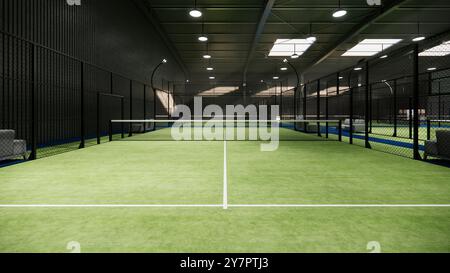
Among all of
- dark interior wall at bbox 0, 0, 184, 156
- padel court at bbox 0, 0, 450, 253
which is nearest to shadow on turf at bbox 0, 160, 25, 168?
padel court at bbox 0, 0, 450, 253

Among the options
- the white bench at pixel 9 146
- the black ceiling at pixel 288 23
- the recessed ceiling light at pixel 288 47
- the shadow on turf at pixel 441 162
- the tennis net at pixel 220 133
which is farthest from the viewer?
the recessed ceiling light at pixel 288 47

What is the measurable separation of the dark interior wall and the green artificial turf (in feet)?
9.27

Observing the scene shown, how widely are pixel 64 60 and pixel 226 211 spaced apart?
10.3 m

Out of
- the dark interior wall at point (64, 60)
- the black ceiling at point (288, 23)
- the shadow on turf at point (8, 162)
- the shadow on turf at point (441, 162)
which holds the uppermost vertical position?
the black ceiling at point (288, 23)

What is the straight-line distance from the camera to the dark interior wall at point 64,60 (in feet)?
27.7

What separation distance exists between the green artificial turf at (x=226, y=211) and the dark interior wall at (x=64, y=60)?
2827mm

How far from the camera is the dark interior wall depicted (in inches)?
332

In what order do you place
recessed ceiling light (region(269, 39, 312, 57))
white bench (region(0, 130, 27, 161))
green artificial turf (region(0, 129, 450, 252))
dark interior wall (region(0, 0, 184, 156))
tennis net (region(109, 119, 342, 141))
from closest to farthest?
green artificial turf (region(0, 129, 450, 252)), white bench (region(0, 130, 27, 161)), dark interior wall (region(0, 0, 184, 156)), tennis net (region(109, 119, 342, 141)), recessed ceiling light (region(269, 39, 312, 57))

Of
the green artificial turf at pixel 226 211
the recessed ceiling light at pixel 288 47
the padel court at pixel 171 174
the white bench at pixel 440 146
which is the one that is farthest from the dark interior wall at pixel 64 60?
the recessed ceiling light at pixel 288 47

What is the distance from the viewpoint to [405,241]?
257 centimetres

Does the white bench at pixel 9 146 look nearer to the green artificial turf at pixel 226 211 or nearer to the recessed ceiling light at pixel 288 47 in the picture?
the green artificial turf at pixel 226 211

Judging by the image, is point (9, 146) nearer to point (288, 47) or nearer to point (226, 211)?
point (226, 211)

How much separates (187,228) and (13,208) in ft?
6.88

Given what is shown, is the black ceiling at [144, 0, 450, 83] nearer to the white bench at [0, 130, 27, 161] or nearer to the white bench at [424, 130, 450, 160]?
the white bench at [424, 130, 450, 160]
